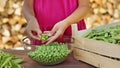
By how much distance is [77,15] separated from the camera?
1.26 meters

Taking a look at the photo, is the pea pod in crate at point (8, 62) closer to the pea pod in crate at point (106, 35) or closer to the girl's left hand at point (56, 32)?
the girl's left hand at point (56, 32)

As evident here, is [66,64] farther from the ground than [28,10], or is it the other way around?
[28,10]

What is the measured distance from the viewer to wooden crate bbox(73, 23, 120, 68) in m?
0.95

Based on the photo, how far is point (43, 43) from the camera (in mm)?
1098

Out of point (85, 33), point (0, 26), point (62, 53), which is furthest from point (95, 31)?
point (0, 26)

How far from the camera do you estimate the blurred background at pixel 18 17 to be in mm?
2119

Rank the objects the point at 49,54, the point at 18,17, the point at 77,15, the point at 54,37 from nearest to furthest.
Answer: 1. the point at 49,54
2. the point at 54,37
3. the point at 77,15
4. the point at 18,17

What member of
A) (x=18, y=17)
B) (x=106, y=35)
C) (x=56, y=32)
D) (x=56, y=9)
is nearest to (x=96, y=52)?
(x=106, y=35)

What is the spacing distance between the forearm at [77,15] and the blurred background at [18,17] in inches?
34.4

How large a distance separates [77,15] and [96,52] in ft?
0.91

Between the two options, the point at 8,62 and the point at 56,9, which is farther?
the point at 56,9

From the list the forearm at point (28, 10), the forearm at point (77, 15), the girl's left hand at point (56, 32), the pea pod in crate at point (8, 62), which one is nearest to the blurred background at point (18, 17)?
the forearm at point (28, 10)

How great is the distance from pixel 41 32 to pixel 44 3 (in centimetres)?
30

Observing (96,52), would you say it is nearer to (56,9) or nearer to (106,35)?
(106,35)
